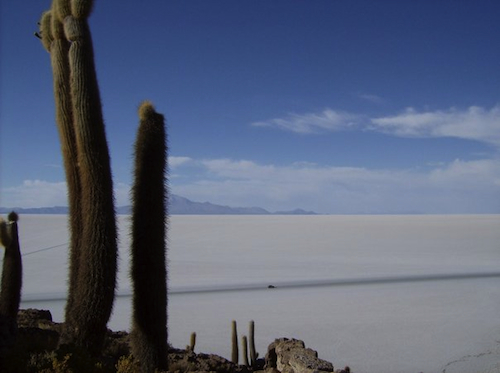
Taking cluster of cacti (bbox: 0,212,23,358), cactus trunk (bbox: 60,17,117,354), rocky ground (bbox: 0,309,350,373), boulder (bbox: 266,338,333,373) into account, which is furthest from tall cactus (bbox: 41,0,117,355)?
boulder (bbox: 266,338,333,373)

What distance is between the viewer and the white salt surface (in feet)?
39.1

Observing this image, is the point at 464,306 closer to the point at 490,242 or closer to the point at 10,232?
the point at 10,232

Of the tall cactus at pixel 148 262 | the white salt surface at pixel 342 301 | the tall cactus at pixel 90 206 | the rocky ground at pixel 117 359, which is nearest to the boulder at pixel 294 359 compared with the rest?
the rocky ground at pixel 117 359

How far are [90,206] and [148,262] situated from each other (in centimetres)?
110

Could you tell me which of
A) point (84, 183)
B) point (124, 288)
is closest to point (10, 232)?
point (84, 183)

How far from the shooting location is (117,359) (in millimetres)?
7957

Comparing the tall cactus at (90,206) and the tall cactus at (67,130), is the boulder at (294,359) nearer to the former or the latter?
the tall cactus at (90,206)

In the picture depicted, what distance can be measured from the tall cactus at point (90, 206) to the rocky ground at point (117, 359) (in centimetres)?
49

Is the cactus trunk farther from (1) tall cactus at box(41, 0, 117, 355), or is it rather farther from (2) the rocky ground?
(2) the rocky ground

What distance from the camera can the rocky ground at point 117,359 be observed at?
6191mm

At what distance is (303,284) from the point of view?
874 inches

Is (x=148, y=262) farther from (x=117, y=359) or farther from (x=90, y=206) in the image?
(x=117, y=359)

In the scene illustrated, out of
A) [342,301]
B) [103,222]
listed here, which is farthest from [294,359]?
[342,301]

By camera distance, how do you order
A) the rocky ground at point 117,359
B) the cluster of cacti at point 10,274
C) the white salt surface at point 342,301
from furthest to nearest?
the white salt surface at point 342,301 → the cluster of cacti at point 10,274 → the rocky ground at point 117,359
